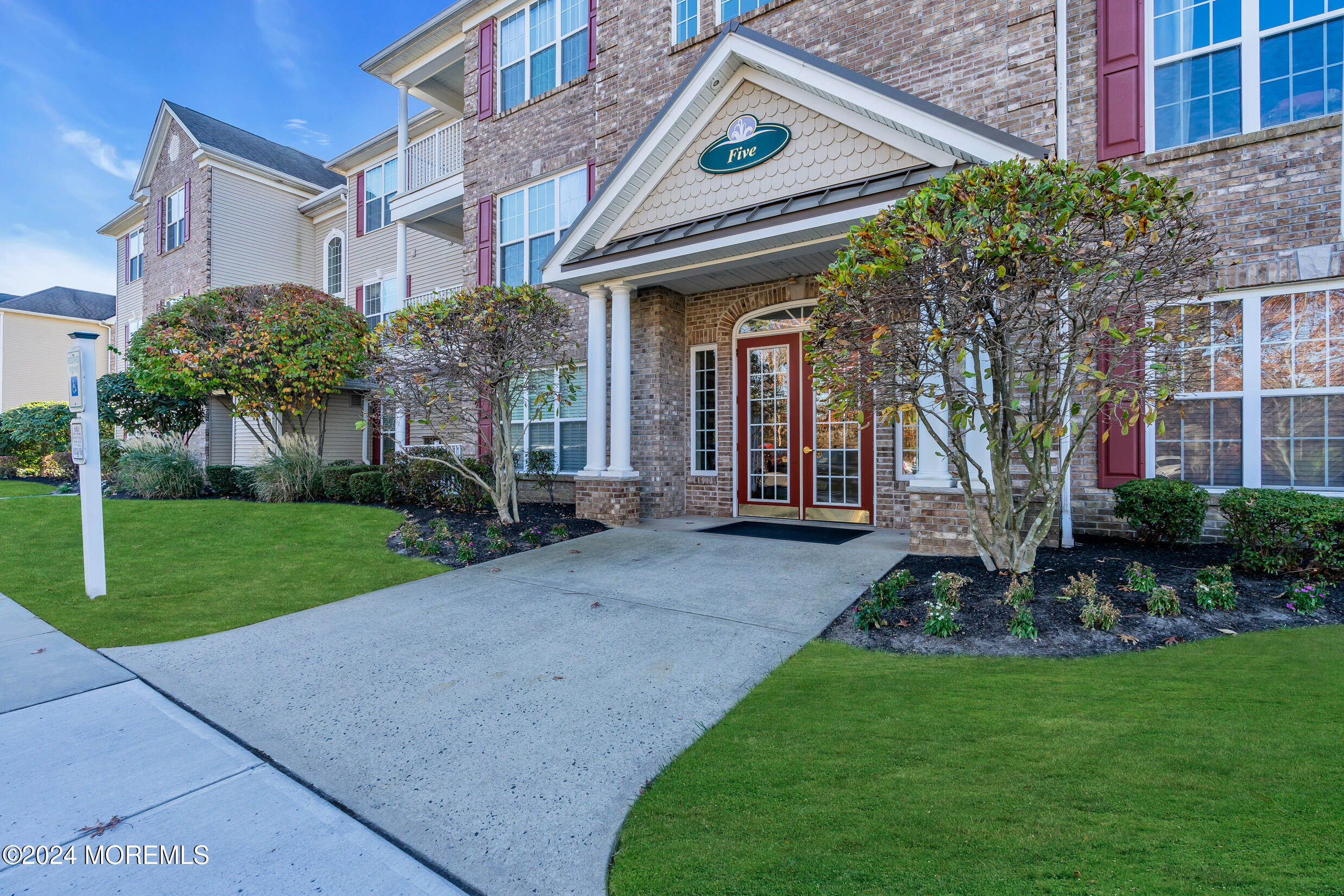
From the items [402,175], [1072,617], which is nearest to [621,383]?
[1072,617]

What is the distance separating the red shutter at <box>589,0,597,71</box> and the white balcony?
364 centimetres

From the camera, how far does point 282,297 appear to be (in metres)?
13.5

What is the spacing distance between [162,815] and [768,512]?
7.84 m

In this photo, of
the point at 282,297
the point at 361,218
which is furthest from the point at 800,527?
the point at 361,218

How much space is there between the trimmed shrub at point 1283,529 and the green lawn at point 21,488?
19247mm

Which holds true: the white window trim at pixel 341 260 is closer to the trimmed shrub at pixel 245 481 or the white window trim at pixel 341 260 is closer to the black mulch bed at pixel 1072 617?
the trimmed shrub at pixel 245 481

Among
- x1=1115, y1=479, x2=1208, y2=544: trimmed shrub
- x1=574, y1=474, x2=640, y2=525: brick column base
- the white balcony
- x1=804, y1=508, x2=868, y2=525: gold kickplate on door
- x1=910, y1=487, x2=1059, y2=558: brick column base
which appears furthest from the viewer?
the white balcony

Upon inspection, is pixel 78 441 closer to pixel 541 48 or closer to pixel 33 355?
pixel 541 48

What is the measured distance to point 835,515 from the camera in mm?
8844

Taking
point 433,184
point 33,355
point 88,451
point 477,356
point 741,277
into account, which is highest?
point 433,184

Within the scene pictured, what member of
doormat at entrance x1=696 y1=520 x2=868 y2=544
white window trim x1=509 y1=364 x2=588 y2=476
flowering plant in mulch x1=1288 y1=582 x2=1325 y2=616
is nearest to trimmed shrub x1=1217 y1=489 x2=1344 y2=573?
flowering plant in mulch x1=1288 y1=582 x2=1325 y2=616

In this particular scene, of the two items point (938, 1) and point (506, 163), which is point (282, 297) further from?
point (938, 1)

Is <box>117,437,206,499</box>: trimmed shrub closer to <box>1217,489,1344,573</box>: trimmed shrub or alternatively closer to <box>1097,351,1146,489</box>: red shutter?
<box>1097,351,1146,489</box>: red shutter

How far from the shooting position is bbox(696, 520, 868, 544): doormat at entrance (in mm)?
7473
